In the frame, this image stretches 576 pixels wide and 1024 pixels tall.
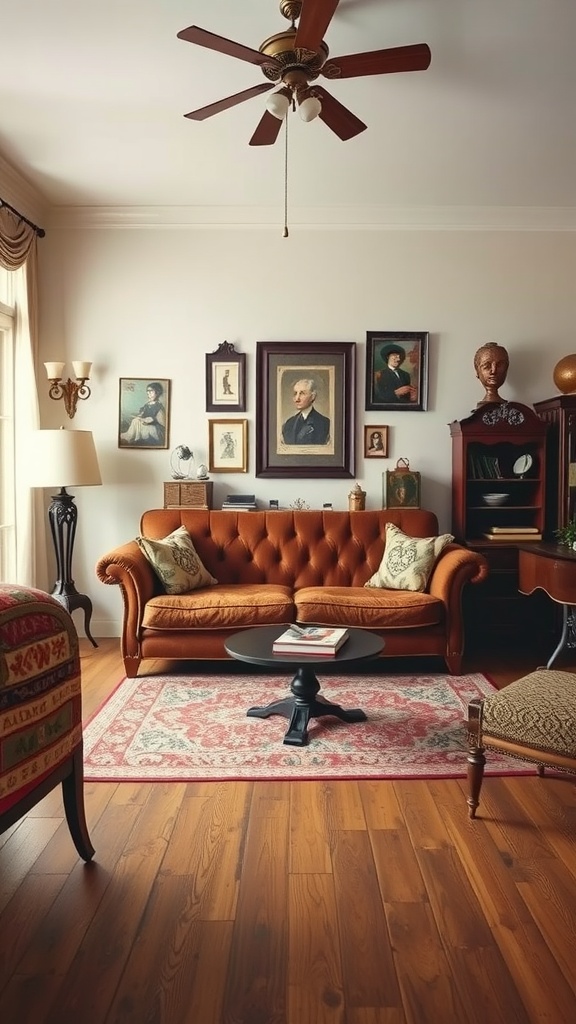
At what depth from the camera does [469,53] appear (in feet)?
10.3

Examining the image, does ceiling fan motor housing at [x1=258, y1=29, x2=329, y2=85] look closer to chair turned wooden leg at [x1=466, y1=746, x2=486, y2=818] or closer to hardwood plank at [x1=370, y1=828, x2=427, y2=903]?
chair turned wooden leg at [x1=466, y1=746, x2=486, y2=818]

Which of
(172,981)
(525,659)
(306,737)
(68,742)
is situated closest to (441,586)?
(525,659)

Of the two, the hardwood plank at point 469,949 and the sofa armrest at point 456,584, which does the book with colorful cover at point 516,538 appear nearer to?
the sofa armrest at point 456,584

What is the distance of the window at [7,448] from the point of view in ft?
15.8

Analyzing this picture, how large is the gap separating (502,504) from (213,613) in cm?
220

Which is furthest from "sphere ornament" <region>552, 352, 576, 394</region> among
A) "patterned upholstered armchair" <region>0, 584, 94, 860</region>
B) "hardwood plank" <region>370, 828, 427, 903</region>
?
"patterned upholstered armchair" <region>0, 584, 94, 860</region>

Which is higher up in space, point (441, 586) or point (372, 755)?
point (441, 586)

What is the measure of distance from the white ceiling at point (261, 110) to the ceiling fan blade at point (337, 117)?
0.32 m

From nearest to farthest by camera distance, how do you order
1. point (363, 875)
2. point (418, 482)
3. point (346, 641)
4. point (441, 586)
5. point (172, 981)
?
1. point (172, 981)
2. point (363, 875)
3. point (346, 641)
4. point (441, 586)
5. point (418, 482)

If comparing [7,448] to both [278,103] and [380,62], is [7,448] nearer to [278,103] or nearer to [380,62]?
[278,103]

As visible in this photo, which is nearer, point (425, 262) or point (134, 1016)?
point (134, 1016)

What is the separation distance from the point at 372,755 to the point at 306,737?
1.04ft

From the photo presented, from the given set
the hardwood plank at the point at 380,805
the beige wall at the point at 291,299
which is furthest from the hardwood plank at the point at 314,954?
the beige wall at the point at 291,299

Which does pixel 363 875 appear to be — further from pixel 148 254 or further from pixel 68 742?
pixel 148 254
